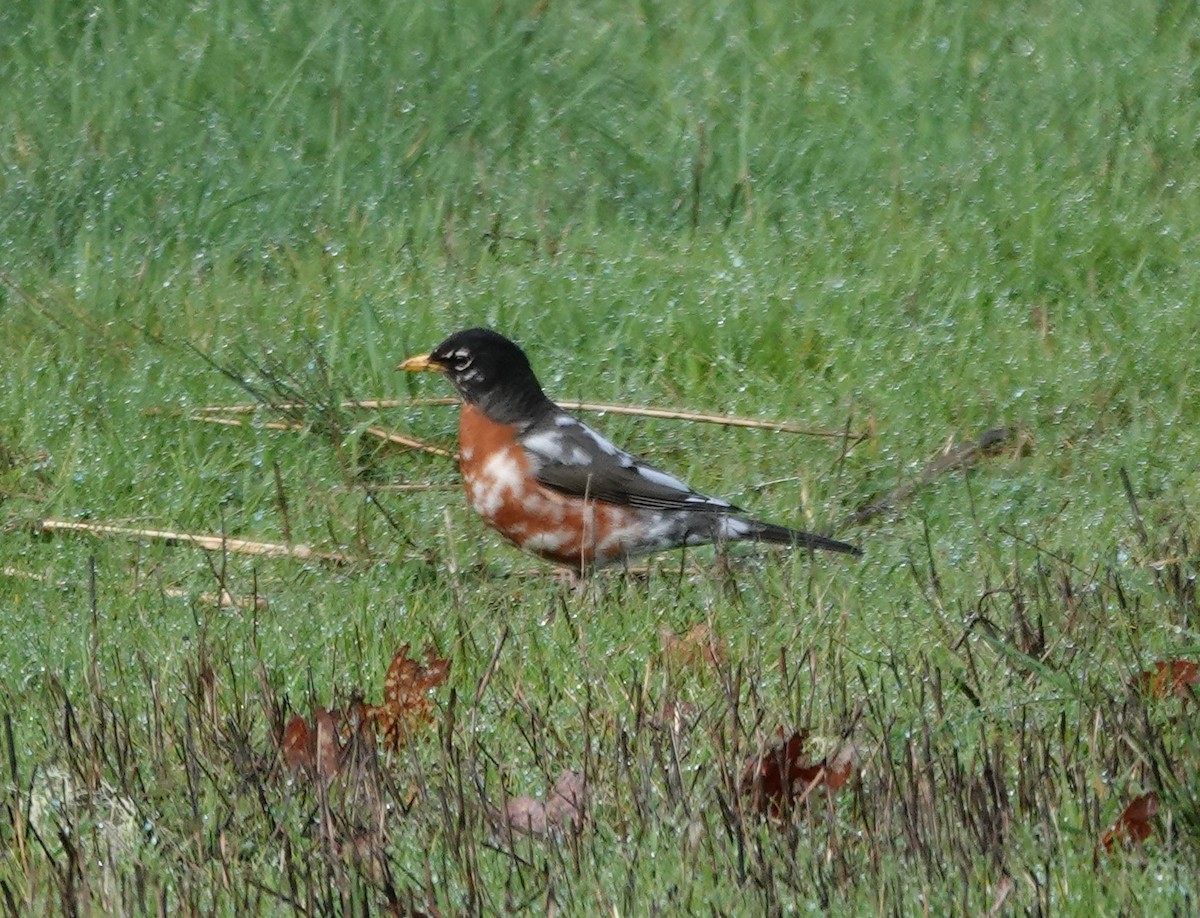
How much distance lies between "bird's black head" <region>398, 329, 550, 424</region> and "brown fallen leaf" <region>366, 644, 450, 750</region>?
75.7 inches

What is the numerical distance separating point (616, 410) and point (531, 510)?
93 centimetres

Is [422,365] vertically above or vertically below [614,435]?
above

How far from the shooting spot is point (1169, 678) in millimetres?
4098

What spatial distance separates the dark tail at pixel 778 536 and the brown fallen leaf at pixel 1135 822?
2.41 meters

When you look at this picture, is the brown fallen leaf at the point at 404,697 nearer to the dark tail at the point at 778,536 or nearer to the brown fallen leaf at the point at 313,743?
the brown fallen leaf at the point at 313,743

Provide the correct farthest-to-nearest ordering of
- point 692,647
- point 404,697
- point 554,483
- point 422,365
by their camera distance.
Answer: point 422,365
point 554,483
point 692,647
point 404,697

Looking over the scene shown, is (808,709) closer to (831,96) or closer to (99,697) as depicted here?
(99,697)

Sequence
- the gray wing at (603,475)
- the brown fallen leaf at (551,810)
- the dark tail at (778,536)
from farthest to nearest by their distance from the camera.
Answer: the gray wing at (603,475)
the dark tail at (778,536)
the brown fallen leaf at (551,810)

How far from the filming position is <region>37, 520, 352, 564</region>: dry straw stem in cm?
611

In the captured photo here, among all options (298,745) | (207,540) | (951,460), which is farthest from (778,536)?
(298,745)

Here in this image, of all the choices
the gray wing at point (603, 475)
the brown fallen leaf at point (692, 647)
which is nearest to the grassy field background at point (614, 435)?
the brown fallen leaf at point (692, 647)

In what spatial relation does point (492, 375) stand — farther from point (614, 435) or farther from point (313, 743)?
point (313, 743)

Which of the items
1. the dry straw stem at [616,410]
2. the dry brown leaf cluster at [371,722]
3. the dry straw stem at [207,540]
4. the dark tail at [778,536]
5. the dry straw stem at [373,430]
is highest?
the dry brown leaf cluster at [371,722]

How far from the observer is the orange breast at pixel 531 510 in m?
6.12
